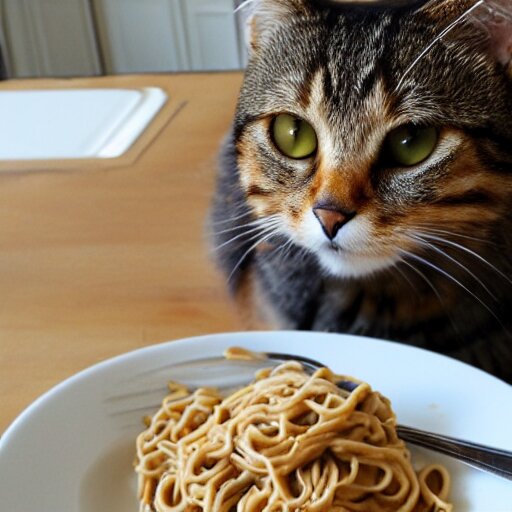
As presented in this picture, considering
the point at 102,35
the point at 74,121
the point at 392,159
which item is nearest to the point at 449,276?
the point at 392,159

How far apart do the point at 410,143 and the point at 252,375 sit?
0.25 meters

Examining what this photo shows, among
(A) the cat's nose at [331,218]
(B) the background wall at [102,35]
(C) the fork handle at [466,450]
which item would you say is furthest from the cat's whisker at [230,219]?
(B) the background wall at [102,35]

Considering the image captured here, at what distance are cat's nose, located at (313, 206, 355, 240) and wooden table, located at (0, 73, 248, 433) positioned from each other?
0.74ft

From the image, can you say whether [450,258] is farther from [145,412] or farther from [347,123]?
[145,412]

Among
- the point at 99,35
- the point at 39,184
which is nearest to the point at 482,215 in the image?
the point at 39,184

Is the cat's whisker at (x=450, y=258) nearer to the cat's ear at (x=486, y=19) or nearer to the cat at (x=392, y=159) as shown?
the cat at (x=392, y=159)

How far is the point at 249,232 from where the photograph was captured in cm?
69

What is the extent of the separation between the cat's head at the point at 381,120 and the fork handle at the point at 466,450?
0.14 metres

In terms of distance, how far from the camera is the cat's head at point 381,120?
1.77 feet

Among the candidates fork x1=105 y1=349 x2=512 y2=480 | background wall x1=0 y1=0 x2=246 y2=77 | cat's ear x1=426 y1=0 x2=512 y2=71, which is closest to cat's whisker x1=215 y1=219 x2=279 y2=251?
fork x1=105 y1=349 x2=512 y2=480

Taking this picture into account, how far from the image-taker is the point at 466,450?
0.55 metres

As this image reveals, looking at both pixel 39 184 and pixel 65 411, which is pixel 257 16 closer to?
pixel 65 411

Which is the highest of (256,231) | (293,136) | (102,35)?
(293,136)

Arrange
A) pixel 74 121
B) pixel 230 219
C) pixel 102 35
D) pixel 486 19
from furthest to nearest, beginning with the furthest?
pixel 102 35 < pixel 74 121 < pixel 230 219 < pixel 486 19
